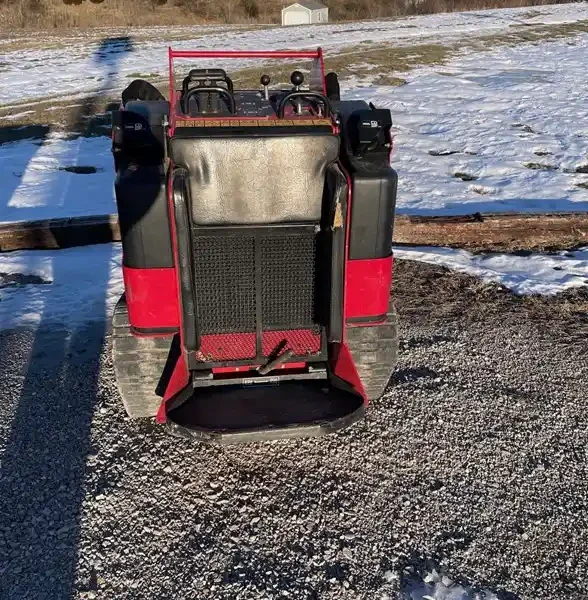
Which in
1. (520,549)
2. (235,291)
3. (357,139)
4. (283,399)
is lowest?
(520,549)

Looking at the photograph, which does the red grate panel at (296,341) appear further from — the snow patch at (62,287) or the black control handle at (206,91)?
the snow patch at (62,287)

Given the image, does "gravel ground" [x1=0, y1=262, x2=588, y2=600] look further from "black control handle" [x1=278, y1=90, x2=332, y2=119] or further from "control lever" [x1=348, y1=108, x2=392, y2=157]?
"black control handle" [x1=278, y1=90, x2=332, y2=119]

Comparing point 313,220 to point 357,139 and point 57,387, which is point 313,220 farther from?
point 57,387

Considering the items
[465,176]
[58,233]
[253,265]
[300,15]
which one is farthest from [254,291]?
[300,15]

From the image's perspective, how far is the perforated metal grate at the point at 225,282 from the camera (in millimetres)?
3689

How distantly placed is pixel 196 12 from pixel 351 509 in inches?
1314

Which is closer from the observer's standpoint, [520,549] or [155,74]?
[520,549]

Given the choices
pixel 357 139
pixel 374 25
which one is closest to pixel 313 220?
pixel 357 139

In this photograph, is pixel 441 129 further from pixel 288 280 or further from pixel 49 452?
pixel 49 452

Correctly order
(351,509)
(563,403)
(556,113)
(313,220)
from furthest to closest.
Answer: (556,113)
(563,403)
(313,220)
(351,509)

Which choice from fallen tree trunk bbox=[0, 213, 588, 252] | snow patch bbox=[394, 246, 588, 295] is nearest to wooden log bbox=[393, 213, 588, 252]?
fallen tree trunk bbox=[0, 213, 588, 252]

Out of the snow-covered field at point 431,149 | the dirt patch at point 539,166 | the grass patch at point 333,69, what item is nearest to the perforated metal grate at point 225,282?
the snow-covered field at point 431,149

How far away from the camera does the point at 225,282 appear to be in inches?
149

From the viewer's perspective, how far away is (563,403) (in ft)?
14.2
